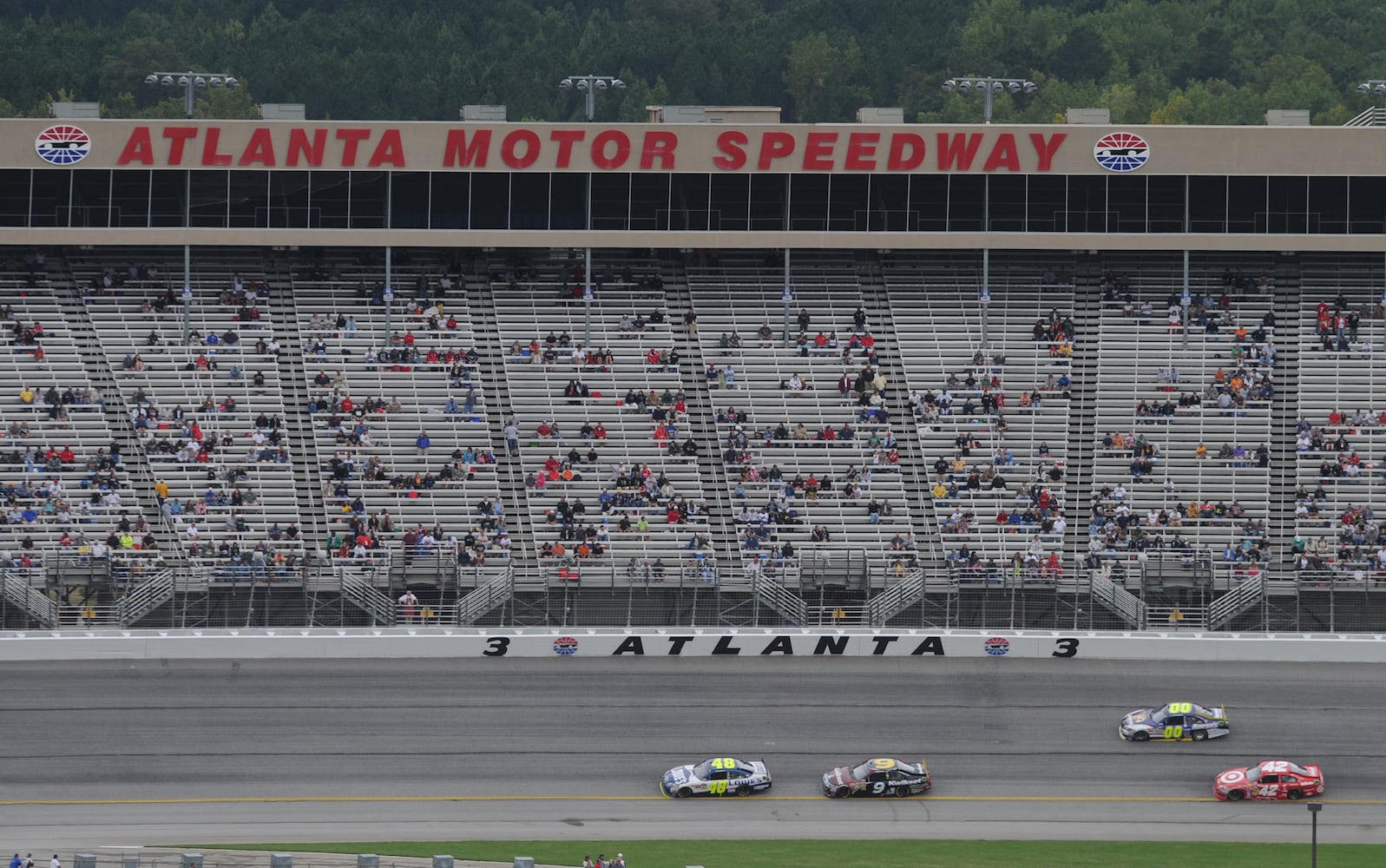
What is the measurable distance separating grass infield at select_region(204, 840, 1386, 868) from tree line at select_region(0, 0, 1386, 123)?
323 feet

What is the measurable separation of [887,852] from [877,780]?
8.95 feet

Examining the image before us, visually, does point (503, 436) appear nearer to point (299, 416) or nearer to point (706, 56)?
point (299, 416)

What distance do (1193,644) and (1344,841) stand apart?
8505 millimetres

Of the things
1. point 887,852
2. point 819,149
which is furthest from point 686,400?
point 887,852

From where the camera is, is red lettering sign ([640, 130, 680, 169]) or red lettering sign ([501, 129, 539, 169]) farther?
red lettering sign ([640, 130, 680, 169])

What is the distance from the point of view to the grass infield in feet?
169

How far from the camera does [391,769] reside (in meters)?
Result: 55.4

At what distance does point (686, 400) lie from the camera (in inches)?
2630

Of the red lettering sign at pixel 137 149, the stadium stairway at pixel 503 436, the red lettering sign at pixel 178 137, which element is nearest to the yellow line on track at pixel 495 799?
the stadium stairway at pixel 503 436

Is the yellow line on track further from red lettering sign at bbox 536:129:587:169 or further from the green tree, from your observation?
the green tree

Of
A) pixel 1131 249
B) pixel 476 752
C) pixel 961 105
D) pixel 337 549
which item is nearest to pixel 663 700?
pixel 476 752

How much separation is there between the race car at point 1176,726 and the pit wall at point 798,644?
11.1 ft

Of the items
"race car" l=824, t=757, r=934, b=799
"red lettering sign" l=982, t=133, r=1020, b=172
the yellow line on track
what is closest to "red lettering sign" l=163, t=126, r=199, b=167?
the yellow line on track

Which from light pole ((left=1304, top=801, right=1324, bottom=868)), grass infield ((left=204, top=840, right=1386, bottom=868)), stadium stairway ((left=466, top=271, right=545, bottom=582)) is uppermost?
stadium stairway ((left=466, top=271, right=545, bottom=582))
